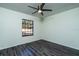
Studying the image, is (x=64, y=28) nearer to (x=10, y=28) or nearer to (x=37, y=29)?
(x=37, y=29)

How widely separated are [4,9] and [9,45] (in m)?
2.18

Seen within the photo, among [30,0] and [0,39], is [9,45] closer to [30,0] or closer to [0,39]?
[0,39]

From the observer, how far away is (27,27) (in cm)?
538

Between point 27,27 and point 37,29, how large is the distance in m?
1.11

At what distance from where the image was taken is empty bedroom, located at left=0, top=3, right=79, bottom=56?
3.21 metres

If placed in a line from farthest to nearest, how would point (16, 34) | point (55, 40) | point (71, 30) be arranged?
point (55, 40)
point (16, 34)
point (71, 30)

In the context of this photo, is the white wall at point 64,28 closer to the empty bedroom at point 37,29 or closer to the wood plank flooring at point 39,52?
the empty bedroom at point 37,29

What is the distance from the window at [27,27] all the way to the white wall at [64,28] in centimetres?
153

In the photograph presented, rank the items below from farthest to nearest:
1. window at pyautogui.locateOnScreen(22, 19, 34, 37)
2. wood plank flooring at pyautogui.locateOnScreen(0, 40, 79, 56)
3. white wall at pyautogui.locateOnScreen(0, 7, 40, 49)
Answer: window at pyautogui.locateOnScreen(22, 19, 34, 37)
white wall at pyautogui.locateOnScreen(0, 7, 40, 49)
wood plank flooring at pyautogui.locateOnScreen(0, 40, 79, 56)

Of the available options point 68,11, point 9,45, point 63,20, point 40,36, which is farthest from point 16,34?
point 68,11

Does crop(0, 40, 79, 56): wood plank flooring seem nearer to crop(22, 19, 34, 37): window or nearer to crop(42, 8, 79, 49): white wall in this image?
crop(42, 8, 79, 49): white wall

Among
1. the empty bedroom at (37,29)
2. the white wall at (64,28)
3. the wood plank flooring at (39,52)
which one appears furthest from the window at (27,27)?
the wood plank flooring at (39,52)

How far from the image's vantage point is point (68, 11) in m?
4.03

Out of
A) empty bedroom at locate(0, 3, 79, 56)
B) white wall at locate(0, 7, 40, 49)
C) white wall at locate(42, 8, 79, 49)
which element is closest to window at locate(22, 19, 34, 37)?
empty bedroom at locate(0, 3, 79, 56)
